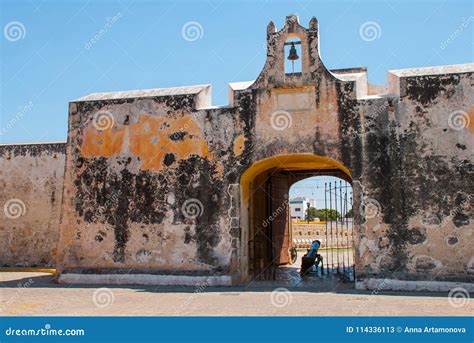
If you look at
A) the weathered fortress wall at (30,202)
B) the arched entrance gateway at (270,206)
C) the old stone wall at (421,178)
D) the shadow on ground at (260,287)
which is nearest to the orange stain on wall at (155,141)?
the arched entrance gateway at (270,206)

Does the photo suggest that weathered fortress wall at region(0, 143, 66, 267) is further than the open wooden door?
Yes

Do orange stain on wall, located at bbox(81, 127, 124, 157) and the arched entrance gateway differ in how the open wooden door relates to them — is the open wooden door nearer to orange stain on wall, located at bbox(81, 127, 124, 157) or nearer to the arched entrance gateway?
the arched entrance gateway

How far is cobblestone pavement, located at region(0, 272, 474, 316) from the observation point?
775 centimetres

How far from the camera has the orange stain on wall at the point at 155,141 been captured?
464 inches

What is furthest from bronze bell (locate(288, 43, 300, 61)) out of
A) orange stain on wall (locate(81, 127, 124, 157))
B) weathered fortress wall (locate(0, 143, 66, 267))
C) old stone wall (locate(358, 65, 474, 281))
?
weathered fortress wall (locate(0, 143, 66, 267))

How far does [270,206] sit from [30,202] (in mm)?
8820

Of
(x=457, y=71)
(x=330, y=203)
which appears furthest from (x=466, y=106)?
(x=330, y=203)

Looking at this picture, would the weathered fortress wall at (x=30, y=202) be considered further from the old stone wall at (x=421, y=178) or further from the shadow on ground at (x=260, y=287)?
the old stone wall at (x=421, y=178)

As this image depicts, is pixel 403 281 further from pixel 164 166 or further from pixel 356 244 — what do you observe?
pixel 164 166

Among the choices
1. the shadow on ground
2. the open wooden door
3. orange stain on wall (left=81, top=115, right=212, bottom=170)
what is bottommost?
the shadow on ground

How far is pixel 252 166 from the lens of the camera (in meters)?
11.3

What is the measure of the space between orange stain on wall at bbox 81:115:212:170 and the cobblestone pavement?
3120 mm

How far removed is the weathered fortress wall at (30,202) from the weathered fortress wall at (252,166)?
5246 millimetres

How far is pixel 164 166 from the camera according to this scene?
11891 mm
